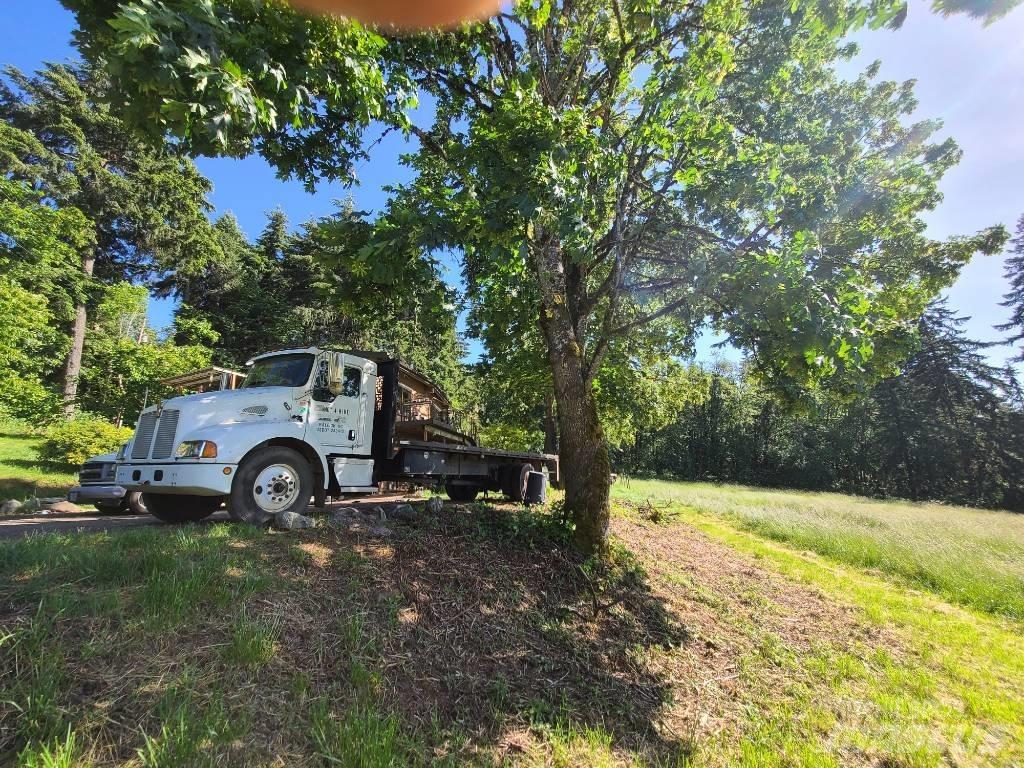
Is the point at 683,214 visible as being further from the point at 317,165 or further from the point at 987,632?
the point at 987,632

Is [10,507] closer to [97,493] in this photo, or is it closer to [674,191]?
[97,493]

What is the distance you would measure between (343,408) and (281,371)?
3.58 ft

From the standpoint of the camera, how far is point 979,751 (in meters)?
4.18

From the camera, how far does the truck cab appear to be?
5828 millimetres

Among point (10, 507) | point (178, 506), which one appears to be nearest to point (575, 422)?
point (178, 506)

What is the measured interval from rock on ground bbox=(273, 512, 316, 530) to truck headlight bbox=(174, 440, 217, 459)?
48.0 inches

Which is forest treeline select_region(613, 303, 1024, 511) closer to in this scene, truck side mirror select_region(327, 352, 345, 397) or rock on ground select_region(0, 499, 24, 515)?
truck side mirror select_region(327, 352, 345, 397)

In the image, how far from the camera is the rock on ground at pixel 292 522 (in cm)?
539

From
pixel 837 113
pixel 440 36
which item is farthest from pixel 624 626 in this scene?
pixel 837 113

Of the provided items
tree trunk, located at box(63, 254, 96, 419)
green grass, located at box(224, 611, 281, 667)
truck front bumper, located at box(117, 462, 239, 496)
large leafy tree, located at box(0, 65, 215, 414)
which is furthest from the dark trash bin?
large leafy tree, located at box(0, 65, 215, 414)

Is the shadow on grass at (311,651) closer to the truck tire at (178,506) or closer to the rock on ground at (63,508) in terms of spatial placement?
the truck tire at (178,506)

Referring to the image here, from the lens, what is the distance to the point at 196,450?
5.80m

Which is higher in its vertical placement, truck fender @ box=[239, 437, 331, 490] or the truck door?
the truck door

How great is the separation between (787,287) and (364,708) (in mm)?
5778
